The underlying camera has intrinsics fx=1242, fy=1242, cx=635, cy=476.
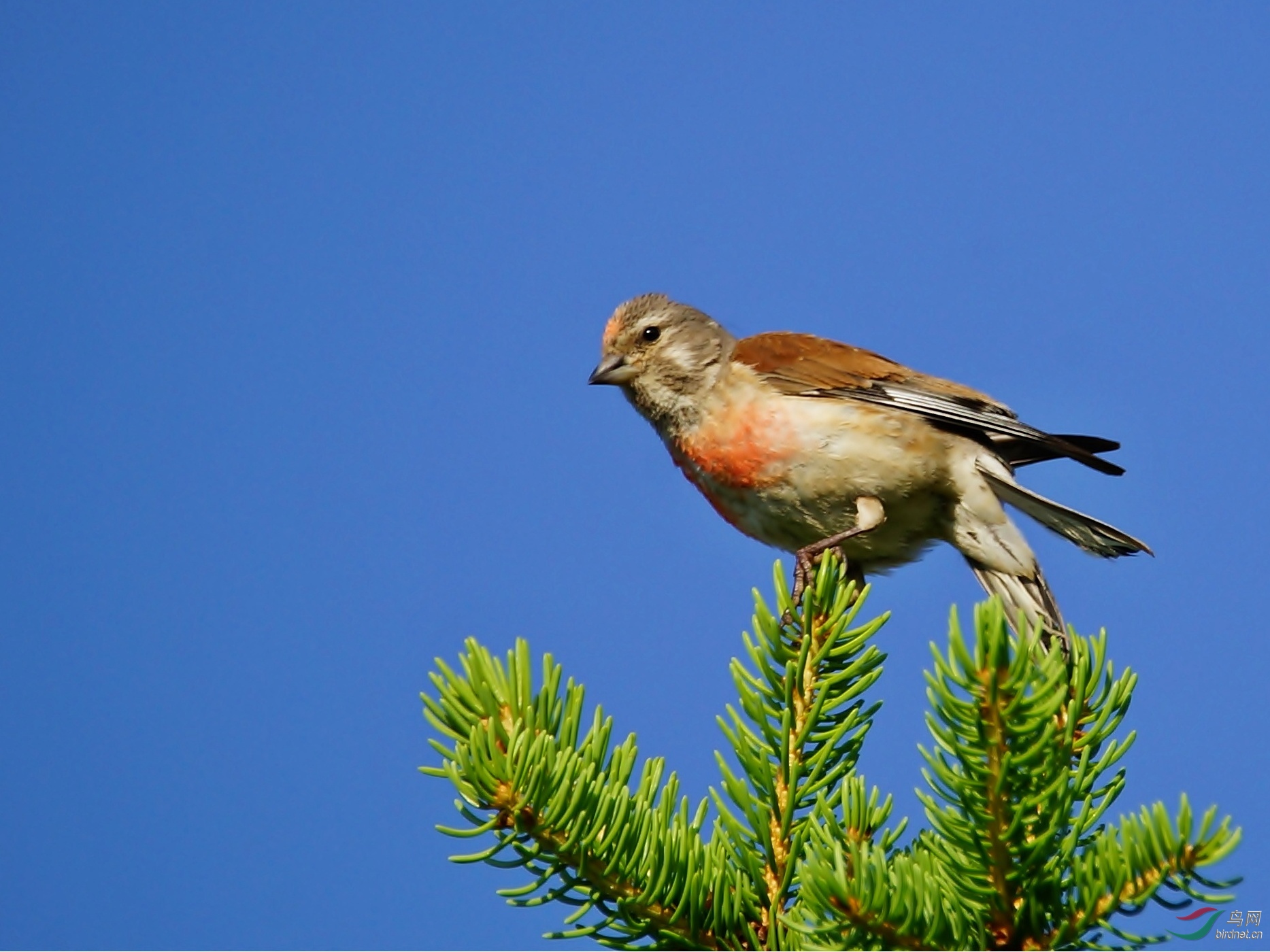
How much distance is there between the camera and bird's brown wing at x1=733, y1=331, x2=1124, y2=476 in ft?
18.6

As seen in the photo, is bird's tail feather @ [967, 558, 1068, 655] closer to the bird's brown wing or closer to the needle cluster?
the bird's brown wing

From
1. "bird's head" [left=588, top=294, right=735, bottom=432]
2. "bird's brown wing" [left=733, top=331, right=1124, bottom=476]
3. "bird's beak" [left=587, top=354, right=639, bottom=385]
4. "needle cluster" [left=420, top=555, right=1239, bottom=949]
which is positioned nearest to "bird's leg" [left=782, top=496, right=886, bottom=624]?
"bird's brown wing" [left=733, top=331, right=1124, bottom=476]

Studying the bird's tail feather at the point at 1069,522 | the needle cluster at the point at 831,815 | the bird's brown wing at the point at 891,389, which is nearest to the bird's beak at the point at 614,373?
the bird's brown wing at the point at 891,389

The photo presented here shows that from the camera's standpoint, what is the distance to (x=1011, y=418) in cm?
574

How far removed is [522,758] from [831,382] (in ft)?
12.1

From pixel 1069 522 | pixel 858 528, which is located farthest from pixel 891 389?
pixel 1069 522

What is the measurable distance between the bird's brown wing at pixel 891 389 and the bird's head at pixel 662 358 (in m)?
0.22

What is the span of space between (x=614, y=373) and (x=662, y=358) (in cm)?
25

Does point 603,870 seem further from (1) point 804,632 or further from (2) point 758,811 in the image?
(1) point 804,632

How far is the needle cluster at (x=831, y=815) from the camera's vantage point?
7.61 ft

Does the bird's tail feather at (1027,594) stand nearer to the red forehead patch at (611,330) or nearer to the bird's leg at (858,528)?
the bird's leg at (858,528)

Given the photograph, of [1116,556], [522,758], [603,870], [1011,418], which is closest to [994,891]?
[603,870]

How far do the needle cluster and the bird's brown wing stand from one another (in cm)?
266

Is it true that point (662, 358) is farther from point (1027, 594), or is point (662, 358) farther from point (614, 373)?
point (1027, 594)
